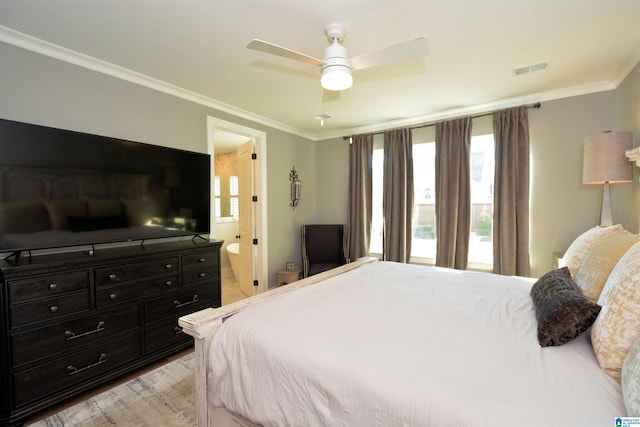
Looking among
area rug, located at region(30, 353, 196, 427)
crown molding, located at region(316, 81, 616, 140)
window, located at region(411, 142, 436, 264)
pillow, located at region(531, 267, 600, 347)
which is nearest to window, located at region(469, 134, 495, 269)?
crown molding, located at region(316, 81, 616, 140)

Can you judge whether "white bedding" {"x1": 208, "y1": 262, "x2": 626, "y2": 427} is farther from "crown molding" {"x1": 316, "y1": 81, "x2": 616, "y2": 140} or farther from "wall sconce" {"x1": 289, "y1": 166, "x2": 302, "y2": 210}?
"wall sconce" {"x1": 289, "y1": 166, "x2": 302, "y2": 210}

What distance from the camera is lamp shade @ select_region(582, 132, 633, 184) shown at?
2289 millimetres

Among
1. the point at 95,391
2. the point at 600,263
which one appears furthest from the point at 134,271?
the point at 600,263

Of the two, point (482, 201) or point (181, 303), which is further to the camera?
point (482, 201)

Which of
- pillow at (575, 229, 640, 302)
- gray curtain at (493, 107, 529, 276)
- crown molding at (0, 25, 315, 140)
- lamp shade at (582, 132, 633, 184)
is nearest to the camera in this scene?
pillow at (575, 229, 640, 302)

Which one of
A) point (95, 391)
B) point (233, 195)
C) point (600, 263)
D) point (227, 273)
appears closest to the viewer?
point (600, 263)

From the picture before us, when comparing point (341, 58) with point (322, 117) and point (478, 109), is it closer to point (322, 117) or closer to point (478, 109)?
point (322, 117)

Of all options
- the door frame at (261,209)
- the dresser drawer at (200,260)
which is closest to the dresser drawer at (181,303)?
the dresser drawer at (200,260)

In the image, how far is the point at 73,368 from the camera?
1.97 metres

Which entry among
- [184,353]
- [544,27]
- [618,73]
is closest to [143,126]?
[184,353]

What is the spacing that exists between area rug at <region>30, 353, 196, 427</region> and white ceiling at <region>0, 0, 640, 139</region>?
2.62 metres

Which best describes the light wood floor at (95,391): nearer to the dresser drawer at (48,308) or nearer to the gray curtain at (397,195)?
the dresser drawer at (48,308)

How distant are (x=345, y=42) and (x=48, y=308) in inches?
110

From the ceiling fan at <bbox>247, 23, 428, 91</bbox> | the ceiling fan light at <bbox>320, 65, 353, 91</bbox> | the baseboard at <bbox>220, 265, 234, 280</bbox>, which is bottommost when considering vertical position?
the baseboard at <bbox>220, 265, 234, 280</bbox>
